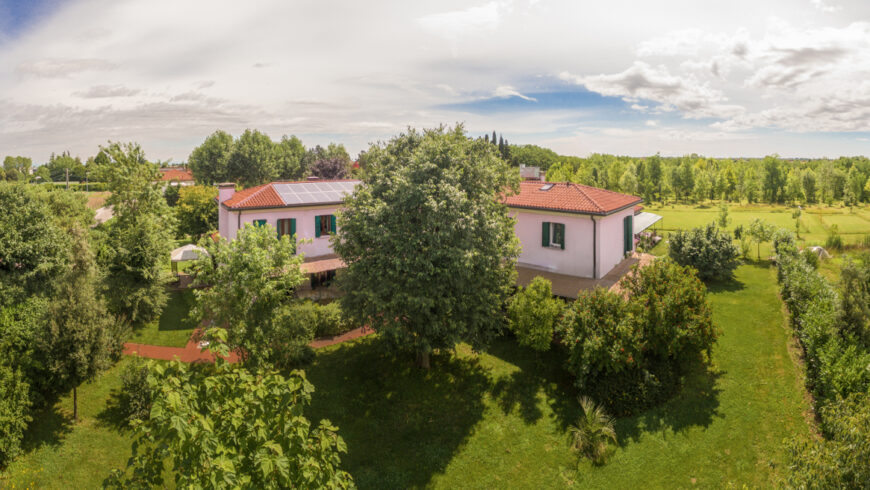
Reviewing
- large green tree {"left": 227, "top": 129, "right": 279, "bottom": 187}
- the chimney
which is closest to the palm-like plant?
the chimney

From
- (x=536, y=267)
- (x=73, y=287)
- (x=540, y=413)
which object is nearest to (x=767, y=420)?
(x=540, y=413)

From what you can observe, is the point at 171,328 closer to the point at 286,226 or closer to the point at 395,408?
the point at 286,226

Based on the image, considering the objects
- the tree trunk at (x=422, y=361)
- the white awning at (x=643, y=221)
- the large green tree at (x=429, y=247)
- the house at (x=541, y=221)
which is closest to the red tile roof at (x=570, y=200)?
the house at (x=541, y=221)

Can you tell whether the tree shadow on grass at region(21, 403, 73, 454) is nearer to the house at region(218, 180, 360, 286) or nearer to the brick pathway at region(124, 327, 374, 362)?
the brick pathway at region(124, 327, 374, 362)

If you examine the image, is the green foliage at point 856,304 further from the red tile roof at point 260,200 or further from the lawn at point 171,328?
the lawn at point 171,328

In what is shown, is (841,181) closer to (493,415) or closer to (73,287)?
(493,415)
